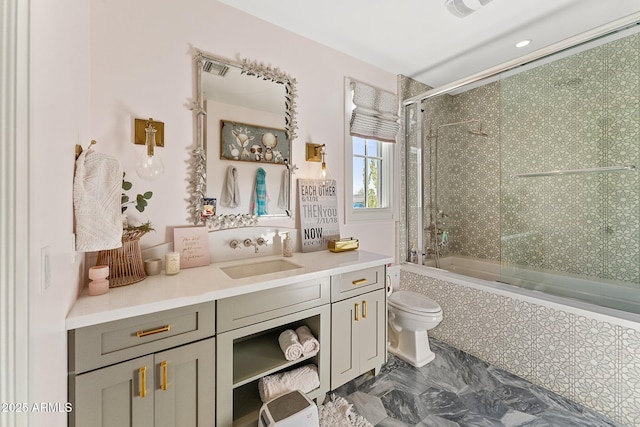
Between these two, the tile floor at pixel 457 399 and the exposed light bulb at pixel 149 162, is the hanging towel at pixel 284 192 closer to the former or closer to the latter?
the exposed light bulb at pixel 149 162

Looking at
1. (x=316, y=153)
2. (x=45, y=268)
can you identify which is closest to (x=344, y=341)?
(x=316, y=153)

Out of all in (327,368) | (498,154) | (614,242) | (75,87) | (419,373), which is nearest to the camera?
(75,87)

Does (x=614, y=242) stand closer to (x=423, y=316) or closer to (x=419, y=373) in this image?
(x=423, y=316)

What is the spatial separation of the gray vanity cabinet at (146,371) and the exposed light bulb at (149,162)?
77 centimetres

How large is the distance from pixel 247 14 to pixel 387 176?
176 cm

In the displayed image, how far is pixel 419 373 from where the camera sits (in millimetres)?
1971

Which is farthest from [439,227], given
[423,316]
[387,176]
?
[423,316]

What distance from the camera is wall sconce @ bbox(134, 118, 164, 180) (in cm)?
145

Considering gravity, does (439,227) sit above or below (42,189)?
below

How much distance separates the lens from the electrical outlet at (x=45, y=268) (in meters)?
0.63

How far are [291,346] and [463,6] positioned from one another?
2378 mm

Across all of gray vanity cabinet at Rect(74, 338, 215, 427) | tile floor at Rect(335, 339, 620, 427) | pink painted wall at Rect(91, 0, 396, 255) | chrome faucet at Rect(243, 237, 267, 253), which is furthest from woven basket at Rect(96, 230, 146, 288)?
tile floor at Rect(335, 339, 620, 427)

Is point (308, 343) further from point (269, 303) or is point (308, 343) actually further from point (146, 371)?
point (146, 371)

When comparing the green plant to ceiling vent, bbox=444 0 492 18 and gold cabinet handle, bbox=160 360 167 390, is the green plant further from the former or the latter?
ceiling vent, bbox=444 0 492 18
